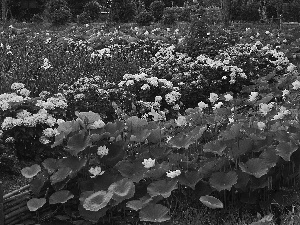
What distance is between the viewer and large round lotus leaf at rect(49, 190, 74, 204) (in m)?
3.16

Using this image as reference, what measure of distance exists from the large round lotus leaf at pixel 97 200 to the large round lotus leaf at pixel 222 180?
0.66 metres

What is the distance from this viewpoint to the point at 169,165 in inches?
131

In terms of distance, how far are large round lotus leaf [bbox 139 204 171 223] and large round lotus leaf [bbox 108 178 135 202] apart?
0.14 metres

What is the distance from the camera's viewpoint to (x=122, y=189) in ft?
10.2

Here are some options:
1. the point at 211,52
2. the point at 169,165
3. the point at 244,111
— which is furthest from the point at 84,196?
the point at 211,52

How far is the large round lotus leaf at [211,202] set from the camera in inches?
118

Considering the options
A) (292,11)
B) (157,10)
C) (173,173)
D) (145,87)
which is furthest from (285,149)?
(157,10)

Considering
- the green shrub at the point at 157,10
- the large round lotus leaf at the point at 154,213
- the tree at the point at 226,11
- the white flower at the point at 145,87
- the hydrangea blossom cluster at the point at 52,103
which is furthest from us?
the green shrub at the point at 157,10

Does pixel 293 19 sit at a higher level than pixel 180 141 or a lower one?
lower

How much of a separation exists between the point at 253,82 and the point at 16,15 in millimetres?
17644

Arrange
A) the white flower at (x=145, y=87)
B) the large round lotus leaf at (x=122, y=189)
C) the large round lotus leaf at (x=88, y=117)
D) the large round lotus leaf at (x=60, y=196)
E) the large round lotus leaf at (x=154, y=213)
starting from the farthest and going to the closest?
1. the white flower at (x=145, y=87)
2. the large round lotus leaf at (x=88, y=117)
3. the large round lotus leaf at (x=60, y=196)
4. the large round lotus leaf at (x=122, y=189)
5. the large round lotus leaf at (x=154, y=213)

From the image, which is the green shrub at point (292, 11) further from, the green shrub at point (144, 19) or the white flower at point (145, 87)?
the white flower at point (145, 87)

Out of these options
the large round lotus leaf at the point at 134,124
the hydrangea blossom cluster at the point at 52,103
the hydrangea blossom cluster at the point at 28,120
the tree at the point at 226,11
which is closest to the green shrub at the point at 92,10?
the tree at the point at 226,11

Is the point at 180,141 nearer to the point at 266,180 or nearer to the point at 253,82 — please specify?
the point at 266,180
